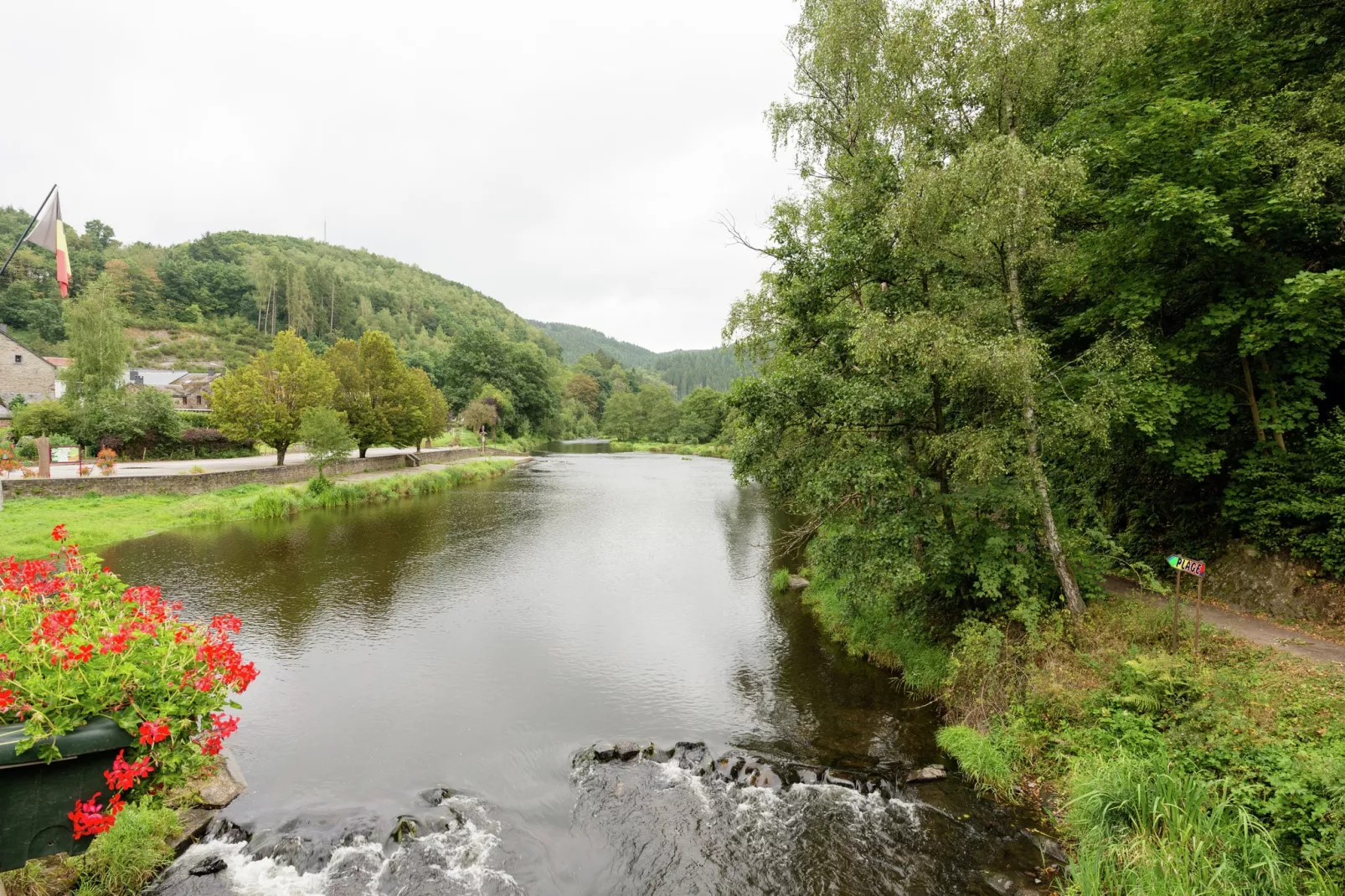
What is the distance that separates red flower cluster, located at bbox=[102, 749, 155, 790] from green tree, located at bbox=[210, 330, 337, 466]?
32413mm

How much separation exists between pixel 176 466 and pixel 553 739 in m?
36.1

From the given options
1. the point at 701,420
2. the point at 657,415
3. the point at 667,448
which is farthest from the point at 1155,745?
the point at 657,415

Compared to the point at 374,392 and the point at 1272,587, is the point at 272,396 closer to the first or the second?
the point at 374,392

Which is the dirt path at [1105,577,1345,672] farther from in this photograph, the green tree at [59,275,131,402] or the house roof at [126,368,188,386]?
the house roof at [126,368,188,386]

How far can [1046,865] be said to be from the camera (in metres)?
6.83

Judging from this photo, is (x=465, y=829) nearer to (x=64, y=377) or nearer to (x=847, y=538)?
(x=847, y=538)

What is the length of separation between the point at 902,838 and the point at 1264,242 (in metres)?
11.4

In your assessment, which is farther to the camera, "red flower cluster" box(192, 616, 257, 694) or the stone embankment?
the stone embankment

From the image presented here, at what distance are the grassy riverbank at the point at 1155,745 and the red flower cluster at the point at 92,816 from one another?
8.50 m

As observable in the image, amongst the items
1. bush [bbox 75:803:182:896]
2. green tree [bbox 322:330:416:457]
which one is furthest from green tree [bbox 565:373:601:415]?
bush [bbox 75:803:182:896]

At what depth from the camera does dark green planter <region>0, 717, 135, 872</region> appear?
397 centimetres

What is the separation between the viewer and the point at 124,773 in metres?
4.39

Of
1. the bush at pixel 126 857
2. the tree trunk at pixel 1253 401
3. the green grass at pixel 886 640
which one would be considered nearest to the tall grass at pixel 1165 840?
the green grass at pixel 886 640

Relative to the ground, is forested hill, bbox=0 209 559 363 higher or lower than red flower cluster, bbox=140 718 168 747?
higher
